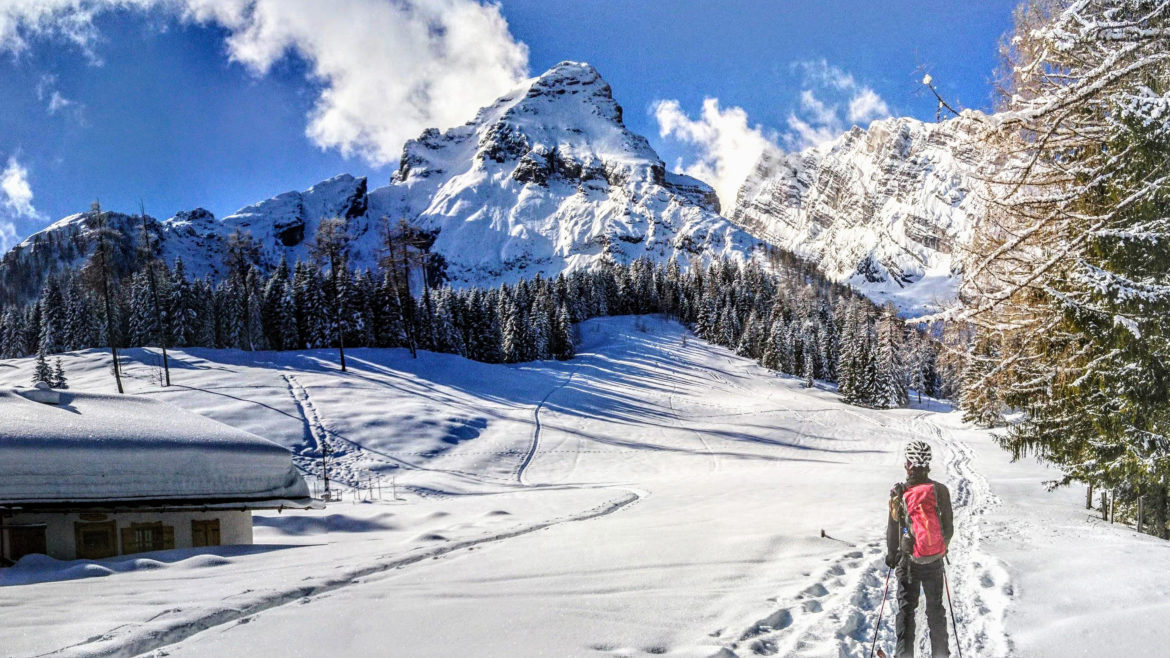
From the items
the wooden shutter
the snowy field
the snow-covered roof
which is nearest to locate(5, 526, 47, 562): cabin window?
the snow-covered roof

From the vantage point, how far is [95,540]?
1393cm

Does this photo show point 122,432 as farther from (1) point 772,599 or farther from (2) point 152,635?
(1) point 772,599

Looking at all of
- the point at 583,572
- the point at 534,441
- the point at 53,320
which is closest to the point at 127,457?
the point at 583,572

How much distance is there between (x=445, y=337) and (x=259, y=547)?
195 feet

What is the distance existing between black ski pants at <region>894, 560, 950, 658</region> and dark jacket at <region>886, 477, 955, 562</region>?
0.70ft

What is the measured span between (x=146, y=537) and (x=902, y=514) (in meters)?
16.7

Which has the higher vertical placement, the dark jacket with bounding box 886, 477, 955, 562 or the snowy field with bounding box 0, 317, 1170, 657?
the dark jacket with bounding box 886, 477, 955, 562

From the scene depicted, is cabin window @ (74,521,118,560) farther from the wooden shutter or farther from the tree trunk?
the tree trunk

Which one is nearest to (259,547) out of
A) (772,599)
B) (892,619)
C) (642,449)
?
(772,599)

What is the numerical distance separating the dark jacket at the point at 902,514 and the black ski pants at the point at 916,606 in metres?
0.21

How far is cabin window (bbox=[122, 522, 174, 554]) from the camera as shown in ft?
47.4

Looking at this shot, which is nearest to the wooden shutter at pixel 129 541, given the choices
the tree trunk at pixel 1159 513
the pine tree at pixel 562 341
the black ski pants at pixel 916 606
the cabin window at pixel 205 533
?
the cabin window at pixel 205 533

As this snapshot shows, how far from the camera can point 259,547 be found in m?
14.8

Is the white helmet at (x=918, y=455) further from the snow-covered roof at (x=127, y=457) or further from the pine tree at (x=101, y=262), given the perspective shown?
the pine tree at (x=101, y=262)
